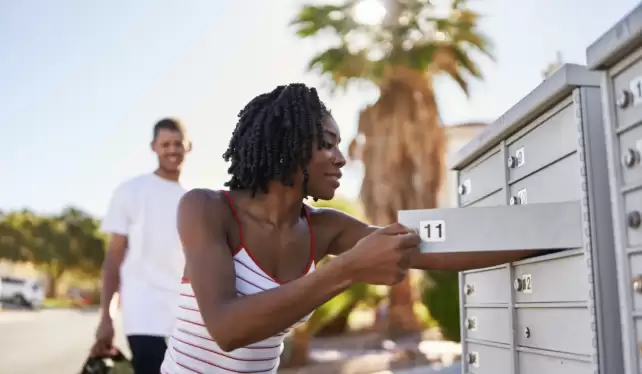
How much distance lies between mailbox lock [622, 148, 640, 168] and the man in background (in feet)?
7.09

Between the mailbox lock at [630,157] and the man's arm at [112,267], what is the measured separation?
2400mm

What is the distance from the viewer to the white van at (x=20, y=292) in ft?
99.0

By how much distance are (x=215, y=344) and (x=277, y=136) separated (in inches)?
21.5

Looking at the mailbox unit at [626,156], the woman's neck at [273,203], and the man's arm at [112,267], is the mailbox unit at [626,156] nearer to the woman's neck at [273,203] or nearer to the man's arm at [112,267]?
the woman's neck at [273,203]

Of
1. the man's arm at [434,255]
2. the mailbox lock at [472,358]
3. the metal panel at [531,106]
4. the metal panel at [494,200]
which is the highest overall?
the metal panel at [531,106]

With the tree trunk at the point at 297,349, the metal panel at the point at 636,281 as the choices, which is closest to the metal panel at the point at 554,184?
the metal panel at the point at 636,281

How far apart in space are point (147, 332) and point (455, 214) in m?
1.95

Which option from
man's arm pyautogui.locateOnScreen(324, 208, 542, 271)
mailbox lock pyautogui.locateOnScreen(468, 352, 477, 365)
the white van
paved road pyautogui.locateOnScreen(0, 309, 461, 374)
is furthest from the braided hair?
the white van

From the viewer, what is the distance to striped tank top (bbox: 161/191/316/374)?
1.75 metres

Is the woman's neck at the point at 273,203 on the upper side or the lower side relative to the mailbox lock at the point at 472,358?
upper

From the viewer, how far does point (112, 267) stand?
3385 millimetres

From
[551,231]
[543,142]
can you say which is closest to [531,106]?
[543,142]

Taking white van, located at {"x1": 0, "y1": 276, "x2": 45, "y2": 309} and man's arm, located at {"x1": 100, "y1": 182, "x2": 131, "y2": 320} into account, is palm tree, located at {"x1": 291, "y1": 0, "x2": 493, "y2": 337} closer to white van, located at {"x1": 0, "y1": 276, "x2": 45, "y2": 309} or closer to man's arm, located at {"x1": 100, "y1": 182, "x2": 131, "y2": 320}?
man's arm, located at {"x1": 100, "y1": 182, "x2": 131, "y2": 320}

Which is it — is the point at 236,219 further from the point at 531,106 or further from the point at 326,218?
the point at 531,106
